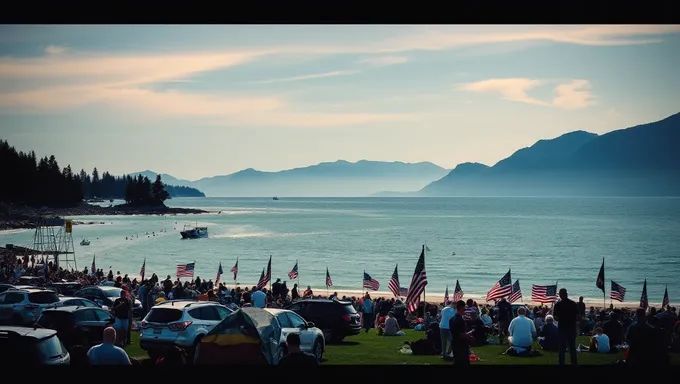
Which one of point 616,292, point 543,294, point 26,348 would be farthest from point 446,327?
point 616,292

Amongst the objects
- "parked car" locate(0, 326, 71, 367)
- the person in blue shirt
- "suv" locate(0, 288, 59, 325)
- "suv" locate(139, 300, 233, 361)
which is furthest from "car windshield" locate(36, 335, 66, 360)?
"suv" locate(0, 288, 59, 325)

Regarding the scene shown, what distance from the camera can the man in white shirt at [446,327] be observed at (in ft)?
56.0

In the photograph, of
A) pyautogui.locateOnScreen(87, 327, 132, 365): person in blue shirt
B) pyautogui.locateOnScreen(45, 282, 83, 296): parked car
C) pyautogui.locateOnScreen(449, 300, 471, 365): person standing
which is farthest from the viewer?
pyautogui.locateOnScreen(45, 282, 83, 296): parked car

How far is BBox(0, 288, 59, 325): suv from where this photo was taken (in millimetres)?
22188

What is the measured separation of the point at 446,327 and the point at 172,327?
20.1 feet

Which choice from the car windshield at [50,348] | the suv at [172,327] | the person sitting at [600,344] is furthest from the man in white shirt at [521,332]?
the car windshield at [50,348]

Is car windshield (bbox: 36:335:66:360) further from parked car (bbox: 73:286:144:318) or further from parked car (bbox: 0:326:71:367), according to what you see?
parked car (bbox: 73:286:144:318)

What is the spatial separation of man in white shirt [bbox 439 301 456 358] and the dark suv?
3.93 m

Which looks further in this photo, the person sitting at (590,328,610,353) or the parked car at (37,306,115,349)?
the person sitting at (590,328,610,353)

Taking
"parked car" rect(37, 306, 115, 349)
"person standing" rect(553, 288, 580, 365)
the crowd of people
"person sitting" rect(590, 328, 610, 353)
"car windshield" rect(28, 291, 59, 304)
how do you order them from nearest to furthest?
the crowd of people → "person standing" rect(553, 288, 580, 365) → "parked car" rect(37, 306, 115, 349) → "person sitting" rect(590, 328, 610, 353) → "car windshield" rect(28, 291, 59, 304)

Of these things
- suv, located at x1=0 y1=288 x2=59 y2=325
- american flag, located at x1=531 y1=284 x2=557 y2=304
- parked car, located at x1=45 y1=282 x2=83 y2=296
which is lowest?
american flag, located at x1=531 y1=284 x2=557 y2=304

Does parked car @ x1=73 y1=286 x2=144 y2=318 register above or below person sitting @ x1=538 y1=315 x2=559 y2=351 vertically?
below
